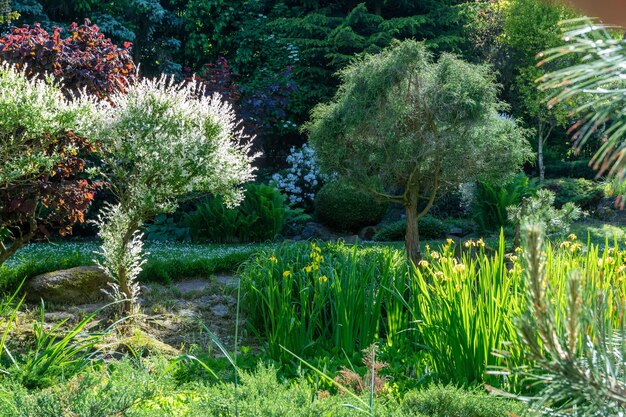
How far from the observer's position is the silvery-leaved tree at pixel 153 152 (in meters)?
4.84

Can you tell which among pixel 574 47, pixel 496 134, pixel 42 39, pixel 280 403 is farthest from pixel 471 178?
pixel 574 47

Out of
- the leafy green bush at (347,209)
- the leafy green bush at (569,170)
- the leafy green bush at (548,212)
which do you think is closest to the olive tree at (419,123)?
the leafy green bush at (548,212)

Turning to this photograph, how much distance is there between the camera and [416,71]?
6883 mm

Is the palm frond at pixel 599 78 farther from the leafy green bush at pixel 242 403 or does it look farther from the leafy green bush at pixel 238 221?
the leafy green bush at pixel 238 221

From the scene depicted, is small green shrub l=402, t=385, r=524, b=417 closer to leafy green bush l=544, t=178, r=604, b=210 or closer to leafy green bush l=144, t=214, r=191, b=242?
leafy green bush l=144, t=214, r=191, b=242

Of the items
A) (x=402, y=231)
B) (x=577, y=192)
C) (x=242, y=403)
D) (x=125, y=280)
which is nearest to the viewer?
(x=242, y=403)

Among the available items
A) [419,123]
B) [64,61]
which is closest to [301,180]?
[419,123]

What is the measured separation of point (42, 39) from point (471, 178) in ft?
14.7

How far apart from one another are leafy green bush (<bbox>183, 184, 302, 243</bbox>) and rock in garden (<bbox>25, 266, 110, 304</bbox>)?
189 inches

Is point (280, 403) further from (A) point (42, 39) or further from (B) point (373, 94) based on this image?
(A) point (42, 39)

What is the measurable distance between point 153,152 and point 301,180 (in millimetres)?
9266

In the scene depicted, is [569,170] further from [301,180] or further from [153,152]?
[153,152]

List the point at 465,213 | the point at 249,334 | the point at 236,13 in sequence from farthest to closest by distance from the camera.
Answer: the point at 236,13 → the point at 465,213 → the point at 249,334

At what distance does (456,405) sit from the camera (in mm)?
2770
